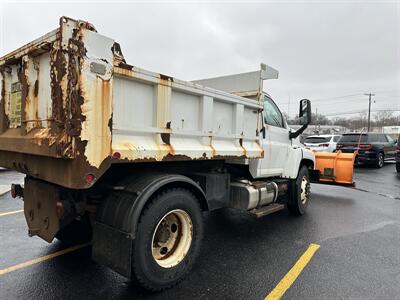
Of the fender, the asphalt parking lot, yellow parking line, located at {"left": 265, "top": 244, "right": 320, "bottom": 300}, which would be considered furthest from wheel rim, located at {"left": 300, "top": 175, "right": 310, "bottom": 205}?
the fender

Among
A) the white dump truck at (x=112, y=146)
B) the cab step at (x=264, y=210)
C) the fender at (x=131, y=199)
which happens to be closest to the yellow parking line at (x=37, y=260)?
the white dump truck at (x=112, y=146)

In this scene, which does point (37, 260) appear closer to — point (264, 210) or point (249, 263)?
point (249, 263)

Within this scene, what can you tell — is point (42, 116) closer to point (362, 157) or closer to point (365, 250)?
point (365, 250)

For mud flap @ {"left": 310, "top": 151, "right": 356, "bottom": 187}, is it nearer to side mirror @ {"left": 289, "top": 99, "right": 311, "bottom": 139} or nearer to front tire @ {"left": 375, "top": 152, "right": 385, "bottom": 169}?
side mirror @ {"left": 289, "top": 99, "right": 311, "bottom": 139}

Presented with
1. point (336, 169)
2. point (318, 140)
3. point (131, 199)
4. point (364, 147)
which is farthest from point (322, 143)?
point (131, 199)

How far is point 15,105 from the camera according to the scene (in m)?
3.38

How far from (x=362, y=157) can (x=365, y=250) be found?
13.0 meters

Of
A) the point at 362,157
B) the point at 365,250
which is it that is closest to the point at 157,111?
the point at 365,250

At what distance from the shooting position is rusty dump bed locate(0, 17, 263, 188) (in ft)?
8.23

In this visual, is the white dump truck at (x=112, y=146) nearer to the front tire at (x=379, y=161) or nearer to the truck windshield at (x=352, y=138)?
the truck windshield at (x=352, y=138)

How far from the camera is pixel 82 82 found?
2.51 m

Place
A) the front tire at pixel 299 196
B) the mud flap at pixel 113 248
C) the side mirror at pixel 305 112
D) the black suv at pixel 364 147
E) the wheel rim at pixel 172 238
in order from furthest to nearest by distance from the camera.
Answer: the black suv at pixel 364 147
the front tire at pixel 299 196
the side mirror at pixel 305 112
the wheel rim at pixel 172 238
the mud flap at pixel 113 248

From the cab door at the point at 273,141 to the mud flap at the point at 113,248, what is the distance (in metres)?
2.88

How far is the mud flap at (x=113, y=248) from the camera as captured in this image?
273 cm
